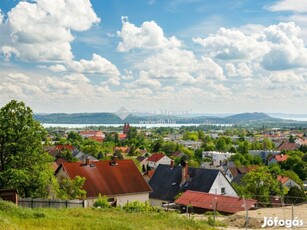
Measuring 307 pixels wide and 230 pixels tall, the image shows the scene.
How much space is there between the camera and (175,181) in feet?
141

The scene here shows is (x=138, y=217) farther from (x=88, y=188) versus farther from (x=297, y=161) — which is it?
(x=297, y=161)

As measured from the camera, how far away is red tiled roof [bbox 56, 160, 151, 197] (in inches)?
1384

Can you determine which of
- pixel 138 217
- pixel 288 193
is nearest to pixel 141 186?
pixel 138 217

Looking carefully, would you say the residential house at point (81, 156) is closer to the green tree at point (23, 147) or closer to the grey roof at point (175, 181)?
the grey roof at point (175, 181)

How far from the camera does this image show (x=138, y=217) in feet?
74.0

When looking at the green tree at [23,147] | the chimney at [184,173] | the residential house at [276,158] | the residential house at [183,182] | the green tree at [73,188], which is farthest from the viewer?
the residential house at [276,158]

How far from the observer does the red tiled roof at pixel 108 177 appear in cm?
3516

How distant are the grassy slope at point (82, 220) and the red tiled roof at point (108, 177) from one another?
11.4 m

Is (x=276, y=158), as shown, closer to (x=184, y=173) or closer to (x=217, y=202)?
(x=184, y=173)

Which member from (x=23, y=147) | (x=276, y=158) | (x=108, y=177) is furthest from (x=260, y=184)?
(x=276, y=158)

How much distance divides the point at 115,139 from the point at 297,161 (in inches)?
4031

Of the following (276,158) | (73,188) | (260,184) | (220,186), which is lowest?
(276,158)

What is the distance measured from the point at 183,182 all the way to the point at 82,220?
901 inches

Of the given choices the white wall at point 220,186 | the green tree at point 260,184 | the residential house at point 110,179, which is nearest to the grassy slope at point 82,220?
the residential house at point 110,179
